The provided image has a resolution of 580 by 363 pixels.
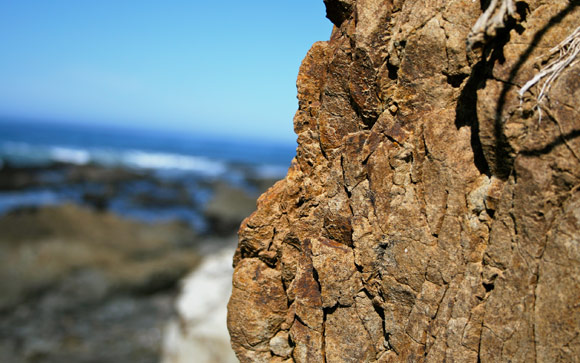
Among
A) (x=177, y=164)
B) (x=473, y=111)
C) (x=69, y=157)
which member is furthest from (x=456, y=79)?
(x=69, y=157)

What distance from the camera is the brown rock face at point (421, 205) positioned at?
2.99m

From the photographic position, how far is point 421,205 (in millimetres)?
3641

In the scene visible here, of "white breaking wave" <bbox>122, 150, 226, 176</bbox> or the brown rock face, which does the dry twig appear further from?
"white breaking wave" <bbox>122, 150, 226, 176</bbox>

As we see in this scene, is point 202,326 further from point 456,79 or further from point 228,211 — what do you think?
point 228,211

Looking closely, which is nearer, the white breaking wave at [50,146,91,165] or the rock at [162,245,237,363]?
the rock at [162,245,237,363]

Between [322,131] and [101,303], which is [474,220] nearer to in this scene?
[322,131]

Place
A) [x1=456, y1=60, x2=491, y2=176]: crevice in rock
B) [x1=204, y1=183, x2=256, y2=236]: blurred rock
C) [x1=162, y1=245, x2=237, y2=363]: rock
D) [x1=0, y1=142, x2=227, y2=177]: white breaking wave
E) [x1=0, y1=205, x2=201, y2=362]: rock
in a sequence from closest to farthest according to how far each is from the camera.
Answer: [x1=456, y1=60, x2=491, y2=176]: crevice in rock
[x1=162, y1=245, x2=237, y2=363]: rock
[x1=0, y1=205, x2=201, y2=362]: rock
[x1=204, y1=183, x2=256, y2=236]: blurred rock
[x1=0, y1=142, x2=227, y2=177]: white breaking wave

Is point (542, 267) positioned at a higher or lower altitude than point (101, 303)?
higher

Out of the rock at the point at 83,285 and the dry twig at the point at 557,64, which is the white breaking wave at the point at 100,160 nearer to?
the rock at the point at 83,285

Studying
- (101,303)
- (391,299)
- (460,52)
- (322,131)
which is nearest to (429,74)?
(460,52)

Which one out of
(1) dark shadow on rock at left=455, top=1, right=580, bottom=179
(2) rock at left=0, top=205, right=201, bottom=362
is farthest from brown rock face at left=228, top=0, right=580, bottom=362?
(2) rock at left=0, top=205, right=201, bottom=362

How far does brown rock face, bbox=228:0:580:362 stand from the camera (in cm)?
299

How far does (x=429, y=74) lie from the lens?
3.63 meters

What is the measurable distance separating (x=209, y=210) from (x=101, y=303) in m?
11.2
